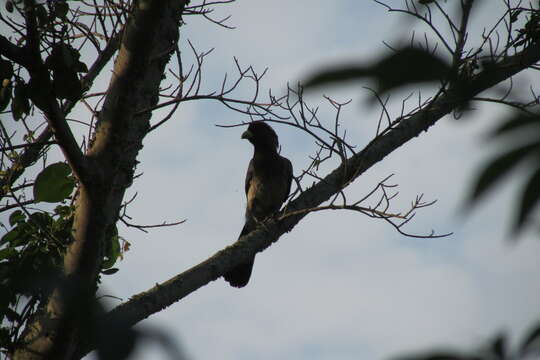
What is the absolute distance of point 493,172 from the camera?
638 mm

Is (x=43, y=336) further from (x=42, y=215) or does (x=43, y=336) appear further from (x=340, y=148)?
(x=340, y=148)

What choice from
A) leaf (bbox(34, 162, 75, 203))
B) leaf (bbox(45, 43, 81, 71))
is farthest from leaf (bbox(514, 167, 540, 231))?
leaf (bbox(34, 162, 75, 203))

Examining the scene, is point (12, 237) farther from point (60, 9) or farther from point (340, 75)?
point (340, 75)

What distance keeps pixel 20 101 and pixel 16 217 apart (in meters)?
0.93

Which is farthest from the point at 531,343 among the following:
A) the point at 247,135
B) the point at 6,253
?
the point at 247,135

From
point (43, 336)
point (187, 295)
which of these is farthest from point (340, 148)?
point (43, 336)

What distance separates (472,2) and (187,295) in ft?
9.08

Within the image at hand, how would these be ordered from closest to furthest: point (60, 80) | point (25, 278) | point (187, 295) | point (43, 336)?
1. point (25, 278)
2. point (43, 336)
3. point (60, 80)
4. point (187, 295)

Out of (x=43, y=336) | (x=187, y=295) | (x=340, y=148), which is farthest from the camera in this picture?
(x=340, y=148)

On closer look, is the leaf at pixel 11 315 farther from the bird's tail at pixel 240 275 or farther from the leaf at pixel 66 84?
the bird's tail at pixel 240 275

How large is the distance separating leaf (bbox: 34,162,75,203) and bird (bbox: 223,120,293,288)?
2804 mm

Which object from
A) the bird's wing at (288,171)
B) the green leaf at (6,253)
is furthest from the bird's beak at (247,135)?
the green leaf at (6,253)

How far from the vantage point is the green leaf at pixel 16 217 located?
355cm

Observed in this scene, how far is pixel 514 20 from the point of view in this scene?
3.89 metres
